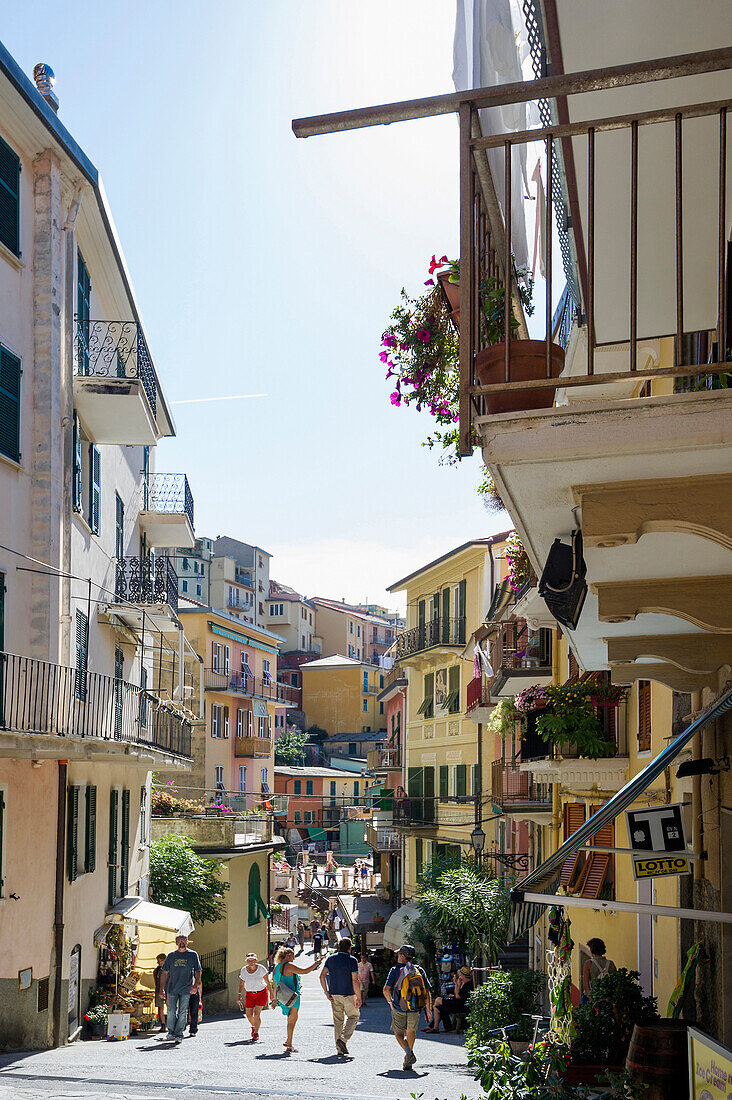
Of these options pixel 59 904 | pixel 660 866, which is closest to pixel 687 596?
pixel 660 866

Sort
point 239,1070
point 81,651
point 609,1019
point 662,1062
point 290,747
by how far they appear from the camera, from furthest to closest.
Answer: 1. point 290,747
2. point 81,651
3. point 239,1070
4. point 609,1019
5. point 662,1062

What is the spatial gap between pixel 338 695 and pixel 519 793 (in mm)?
65740

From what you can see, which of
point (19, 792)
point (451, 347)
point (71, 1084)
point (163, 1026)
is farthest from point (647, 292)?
point (163, 1026)

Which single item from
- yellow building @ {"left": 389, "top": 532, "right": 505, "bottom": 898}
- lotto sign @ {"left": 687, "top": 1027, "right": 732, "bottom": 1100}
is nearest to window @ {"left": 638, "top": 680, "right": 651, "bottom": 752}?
lotto sign @ {"left": 687, "top": 1027, "right": 732, "bottom": 1100}

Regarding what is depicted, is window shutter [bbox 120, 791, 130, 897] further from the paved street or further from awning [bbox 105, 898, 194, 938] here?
the paved street

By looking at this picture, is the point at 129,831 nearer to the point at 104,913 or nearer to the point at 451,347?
the point at 104,913

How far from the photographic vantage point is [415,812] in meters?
43.4

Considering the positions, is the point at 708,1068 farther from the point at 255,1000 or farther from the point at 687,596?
the point at 255,1000

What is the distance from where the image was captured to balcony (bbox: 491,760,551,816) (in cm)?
2352

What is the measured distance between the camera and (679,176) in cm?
397

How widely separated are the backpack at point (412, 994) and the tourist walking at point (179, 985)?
368 centimetres

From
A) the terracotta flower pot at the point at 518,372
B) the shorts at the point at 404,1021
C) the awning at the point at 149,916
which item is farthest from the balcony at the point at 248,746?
the terracotta flower pot at the point at 518,372

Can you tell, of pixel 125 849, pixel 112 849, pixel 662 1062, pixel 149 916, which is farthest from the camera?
pixel 125 849

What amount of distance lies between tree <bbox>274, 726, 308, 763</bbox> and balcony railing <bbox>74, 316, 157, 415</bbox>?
5829 centimetres
